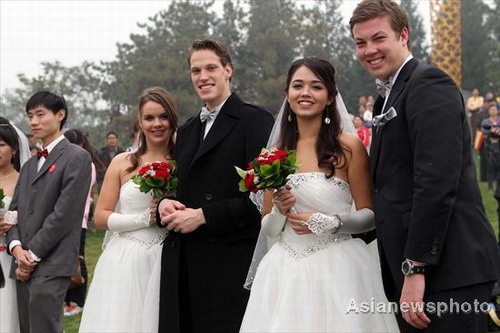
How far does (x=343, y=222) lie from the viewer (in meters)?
4.23

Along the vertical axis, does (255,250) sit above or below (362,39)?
below

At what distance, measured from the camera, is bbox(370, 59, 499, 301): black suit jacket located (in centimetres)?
332

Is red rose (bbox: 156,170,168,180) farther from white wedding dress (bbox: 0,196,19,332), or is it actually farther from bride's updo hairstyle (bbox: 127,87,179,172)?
white wedding dress (bbox: 0,196,19,332)

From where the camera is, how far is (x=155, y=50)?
137 ft

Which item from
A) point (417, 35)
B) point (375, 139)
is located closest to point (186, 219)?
point (375, 139)

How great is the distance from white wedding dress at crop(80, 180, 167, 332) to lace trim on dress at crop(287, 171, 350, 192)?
4.84 feet

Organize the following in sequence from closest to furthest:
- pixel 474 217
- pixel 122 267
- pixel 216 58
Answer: pixel 474 217
pixel 216 58
pixel 122 267

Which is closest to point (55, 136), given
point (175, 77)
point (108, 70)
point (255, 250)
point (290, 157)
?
point (255, 250)

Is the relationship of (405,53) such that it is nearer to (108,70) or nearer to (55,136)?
(55,136)

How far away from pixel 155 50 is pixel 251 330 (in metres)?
38.7

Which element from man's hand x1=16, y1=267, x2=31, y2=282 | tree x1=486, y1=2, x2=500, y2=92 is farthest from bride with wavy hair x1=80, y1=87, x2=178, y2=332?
tree x1=486, y1=2, x2=500, y2=92

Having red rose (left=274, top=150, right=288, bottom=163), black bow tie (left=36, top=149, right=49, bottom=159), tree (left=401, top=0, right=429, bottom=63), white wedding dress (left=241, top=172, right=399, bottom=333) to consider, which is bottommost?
white wedding dress (left=241, top=172, right=399, bottom=333)

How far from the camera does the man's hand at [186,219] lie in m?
4.73

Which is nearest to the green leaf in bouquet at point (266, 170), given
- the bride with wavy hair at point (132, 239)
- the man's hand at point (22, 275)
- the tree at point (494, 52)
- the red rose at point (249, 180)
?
the red rose at point (249, 180)
